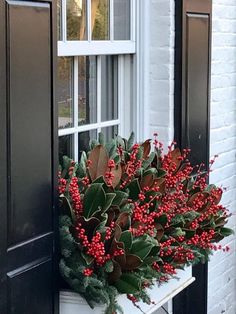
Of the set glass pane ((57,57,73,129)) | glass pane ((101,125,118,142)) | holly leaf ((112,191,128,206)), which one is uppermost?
glass pane ((57,57,73,129))

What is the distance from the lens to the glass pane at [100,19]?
162 inches

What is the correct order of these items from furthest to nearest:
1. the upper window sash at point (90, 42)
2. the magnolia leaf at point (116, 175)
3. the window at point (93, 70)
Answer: the window at point (93, 70), the upper window sash at point (90, 42), the magnolia leaf at point (116, 175)

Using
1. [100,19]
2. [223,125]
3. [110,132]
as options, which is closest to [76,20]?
[100,19]

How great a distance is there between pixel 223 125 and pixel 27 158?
2.57 meters

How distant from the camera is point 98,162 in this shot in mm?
3430

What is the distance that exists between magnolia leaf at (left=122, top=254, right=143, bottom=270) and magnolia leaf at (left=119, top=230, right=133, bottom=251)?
37 mm

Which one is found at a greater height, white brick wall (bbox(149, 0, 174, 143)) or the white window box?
A: white brick wall (bbox(149, 0, 174, 143))

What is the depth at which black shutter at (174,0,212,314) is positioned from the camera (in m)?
4.61

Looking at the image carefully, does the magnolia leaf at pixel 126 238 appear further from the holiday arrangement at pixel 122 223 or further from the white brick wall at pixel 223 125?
the white brick wall at pixel 223 125

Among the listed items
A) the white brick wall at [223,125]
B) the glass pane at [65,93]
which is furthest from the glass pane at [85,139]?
the white brick wall at [223,125]

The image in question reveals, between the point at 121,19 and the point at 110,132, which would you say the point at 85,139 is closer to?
the point at 110,132

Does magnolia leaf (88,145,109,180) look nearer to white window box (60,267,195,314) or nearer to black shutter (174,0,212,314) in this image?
white window box (60,267,195,314)

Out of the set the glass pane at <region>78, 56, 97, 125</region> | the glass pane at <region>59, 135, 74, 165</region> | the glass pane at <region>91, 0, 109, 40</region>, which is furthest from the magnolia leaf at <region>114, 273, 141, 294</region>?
the glass pane at <region>91, 0, 109, 40</region>

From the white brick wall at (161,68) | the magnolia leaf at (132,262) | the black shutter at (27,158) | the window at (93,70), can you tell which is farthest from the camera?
the white brick wall at (161,68)
